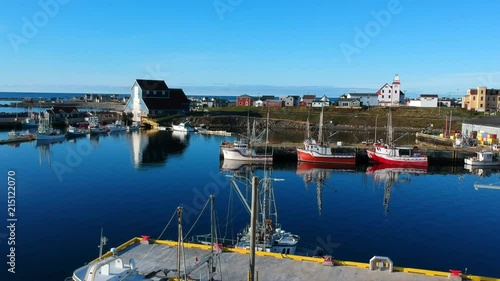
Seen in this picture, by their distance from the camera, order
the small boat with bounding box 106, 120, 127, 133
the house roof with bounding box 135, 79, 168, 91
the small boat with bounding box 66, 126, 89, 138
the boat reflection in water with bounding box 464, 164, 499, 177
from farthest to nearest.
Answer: the house roof with bounding box 135, 79, 168, 91 → the small boat with bounding box 106, 120, 127, 133 → the small boat with bounding box 66, 126, 89, 138 → the boat reflection in water with bounding box 464, 164, 499, 177

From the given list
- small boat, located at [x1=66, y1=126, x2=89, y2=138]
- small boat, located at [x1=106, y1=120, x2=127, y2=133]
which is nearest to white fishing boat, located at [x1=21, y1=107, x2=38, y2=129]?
small boat, located at [x1=66, y1=126, x2=89, y2=138]

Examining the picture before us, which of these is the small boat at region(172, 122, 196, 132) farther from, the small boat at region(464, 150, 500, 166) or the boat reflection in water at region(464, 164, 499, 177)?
the small boat at region(464, 150, 500, 166)

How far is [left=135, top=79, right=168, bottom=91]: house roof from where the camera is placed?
10217cm

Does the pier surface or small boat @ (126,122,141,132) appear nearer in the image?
the pier surface

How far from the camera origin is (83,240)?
24.5m

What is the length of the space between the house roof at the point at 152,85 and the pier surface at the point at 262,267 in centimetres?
8666

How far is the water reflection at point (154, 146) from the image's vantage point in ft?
175

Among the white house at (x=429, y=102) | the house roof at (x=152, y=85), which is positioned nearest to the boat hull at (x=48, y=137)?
the house roof at (x=152, y=85)

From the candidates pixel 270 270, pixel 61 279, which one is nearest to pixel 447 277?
pixel 270 270

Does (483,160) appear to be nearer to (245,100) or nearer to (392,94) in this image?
(392,94)

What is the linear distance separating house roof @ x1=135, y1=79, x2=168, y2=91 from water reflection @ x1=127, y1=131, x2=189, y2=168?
1813cm

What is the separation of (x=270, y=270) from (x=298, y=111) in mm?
100609

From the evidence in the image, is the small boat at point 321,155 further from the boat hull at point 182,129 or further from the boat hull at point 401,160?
the boat hull at point 182,129

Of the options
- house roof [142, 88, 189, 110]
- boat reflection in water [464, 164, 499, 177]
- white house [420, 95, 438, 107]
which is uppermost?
white house [420, 95, 438, 107]
